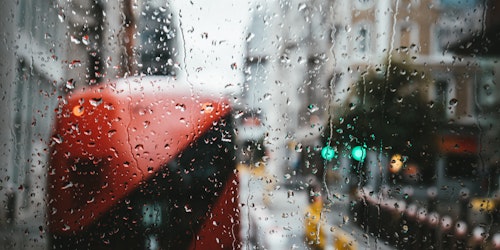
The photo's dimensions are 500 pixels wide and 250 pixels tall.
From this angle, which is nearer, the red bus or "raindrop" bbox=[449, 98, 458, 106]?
the red bus

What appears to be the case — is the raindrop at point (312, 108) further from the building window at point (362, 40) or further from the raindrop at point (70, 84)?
the raindrop at point (70, 84)

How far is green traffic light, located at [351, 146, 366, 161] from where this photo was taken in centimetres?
87

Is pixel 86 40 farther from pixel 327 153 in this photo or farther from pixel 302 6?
pixel 327 153

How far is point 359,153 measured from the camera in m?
0.88

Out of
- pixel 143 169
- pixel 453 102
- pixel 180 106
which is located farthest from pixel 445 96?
pixel 143 169

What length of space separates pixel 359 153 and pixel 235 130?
1.05 feet

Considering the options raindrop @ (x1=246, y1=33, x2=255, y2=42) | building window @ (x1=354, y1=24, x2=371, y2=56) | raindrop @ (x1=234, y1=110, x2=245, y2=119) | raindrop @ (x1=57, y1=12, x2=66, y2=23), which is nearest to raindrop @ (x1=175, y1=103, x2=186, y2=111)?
raindrop @ (x1=234, y1=110, x2=245, y2=119)

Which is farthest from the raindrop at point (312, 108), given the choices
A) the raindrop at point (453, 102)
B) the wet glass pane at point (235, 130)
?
the raindrop at point (453, 102)

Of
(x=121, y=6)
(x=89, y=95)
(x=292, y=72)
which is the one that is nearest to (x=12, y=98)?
(x=89, y=95)

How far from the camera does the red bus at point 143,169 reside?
822 millimetres

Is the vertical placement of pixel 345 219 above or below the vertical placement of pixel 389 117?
below

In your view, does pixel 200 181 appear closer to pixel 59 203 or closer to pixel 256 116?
pixel 256 116

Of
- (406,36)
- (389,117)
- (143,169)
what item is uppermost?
(406,36)

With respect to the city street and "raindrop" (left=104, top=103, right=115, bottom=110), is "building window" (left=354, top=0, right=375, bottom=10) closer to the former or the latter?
the city street
